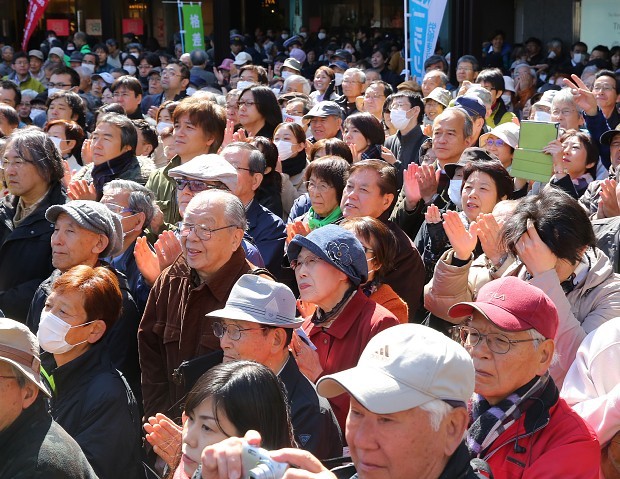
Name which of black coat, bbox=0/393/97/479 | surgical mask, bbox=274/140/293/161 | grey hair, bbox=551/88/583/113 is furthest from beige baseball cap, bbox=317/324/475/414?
grey hair, bbox=551/88/583/113

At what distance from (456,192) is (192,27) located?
11124 millimetres

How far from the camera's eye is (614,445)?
9.39 feet

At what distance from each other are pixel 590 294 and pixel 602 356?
0.46 meters

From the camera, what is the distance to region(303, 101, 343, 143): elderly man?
7.12m

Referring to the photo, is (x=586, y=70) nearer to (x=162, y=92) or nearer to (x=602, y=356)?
(x=162, y=92)

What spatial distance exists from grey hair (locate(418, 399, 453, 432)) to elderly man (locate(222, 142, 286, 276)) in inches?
110

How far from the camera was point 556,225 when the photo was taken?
334 cm

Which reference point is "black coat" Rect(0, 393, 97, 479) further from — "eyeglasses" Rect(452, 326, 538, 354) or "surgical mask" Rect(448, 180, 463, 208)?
"surgical mask" Rect(448, 180, 463, 208)

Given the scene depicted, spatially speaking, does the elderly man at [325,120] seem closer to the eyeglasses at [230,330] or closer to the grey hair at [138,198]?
the grey hair at [138,198]

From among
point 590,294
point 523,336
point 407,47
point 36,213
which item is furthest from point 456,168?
point 407,47

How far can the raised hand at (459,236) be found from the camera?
12.8ft

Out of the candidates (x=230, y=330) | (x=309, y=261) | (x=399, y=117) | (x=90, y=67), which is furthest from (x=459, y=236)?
(x=90, y=67)

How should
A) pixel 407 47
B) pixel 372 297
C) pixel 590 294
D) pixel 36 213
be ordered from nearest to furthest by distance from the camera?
pixel 590 294 → pixel 372 297 → pixel 36 213 → pixel 407 47

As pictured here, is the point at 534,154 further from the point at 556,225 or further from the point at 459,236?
the point at 556,225
